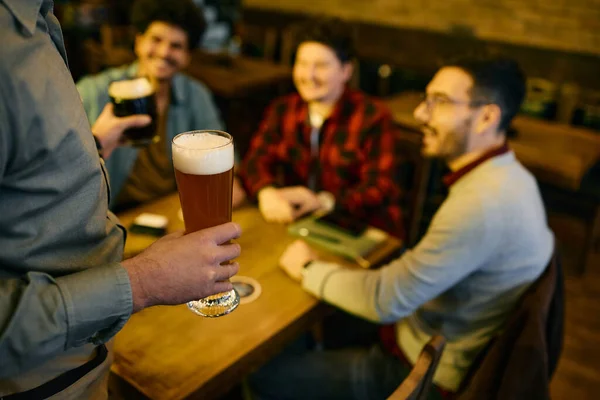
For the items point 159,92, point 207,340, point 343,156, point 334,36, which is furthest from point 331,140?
point 207,340

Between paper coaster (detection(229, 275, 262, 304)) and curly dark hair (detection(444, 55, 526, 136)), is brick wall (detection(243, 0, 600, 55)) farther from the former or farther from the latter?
paper coaster (detection(229, 275, 262, 304))

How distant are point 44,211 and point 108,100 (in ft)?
4.88

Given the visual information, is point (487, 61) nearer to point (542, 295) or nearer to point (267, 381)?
point (542, 295)

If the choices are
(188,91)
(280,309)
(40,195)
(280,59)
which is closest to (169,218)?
(280,309)

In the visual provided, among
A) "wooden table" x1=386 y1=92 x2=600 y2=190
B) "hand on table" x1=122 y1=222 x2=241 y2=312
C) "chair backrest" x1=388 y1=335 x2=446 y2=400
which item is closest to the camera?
"hand on table" x1=122 y1=222 x2=241 y2=312

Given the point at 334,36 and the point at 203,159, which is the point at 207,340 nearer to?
the point at 203,159

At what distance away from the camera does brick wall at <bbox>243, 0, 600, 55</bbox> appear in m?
3.94

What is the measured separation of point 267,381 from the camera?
65.9 inches

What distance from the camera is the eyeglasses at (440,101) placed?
156 centimetres

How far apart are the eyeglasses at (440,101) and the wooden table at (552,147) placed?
1528 mm

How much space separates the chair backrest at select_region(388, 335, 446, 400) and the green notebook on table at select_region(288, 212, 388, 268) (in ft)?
1.78

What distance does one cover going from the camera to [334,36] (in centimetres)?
220

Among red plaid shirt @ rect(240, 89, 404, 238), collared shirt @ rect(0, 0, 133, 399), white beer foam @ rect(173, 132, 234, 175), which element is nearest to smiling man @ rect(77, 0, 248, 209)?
red plaid shirt @ rect(240, 89, 404, 238)

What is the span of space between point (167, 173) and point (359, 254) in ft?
3.89
